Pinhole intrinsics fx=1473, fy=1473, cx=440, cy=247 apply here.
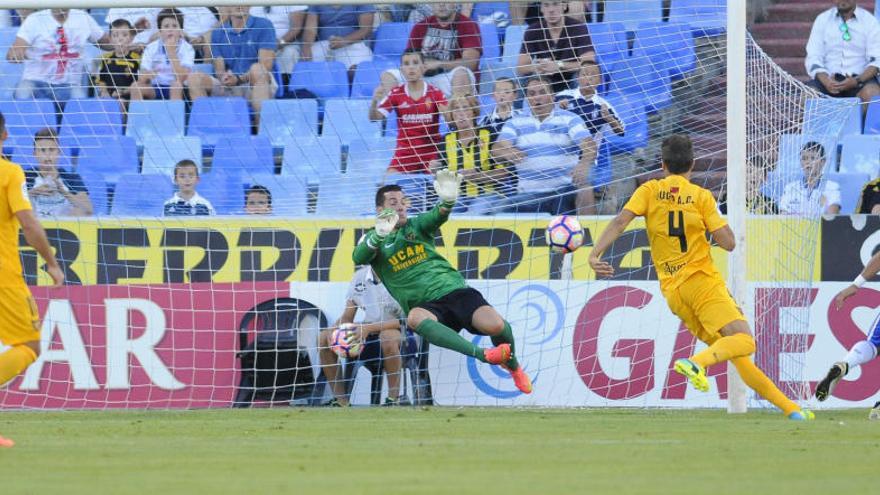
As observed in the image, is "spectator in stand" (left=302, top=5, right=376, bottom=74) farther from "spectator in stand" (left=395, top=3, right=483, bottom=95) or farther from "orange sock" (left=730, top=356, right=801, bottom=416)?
"orange sock" (left=730, top=356, right=801, bottom=416)

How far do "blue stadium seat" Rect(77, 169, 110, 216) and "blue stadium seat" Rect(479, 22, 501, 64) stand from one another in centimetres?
408

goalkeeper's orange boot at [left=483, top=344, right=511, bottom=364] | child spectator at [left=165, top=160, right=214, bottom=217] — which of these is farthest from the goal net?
goalkeeper's orange boot at [left=483, top=344, right=511, bottom=364]

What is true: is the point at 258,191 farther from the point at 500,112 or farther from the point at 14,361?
the point at 14,361

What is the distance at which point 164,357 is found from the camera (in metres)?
14.0

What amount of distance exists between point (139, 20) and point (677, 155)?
8.13m

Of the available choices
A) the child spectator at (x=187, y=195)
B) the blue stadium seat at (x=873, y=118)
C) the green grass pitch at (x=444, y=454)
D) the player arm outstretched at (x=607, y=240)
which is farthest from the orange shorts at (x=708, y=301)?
the blue stadium seat at (x=873, y=118)

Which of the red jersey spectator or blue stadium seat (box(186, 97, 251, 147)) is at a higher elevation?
the red jersey spectator

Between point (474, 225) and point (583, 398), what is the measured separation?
1.94 m

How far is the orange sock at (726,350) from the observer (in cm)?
1066

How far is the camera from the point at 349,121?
1540cm

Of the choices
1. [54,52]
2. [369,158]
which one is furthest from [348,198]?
[54,52]

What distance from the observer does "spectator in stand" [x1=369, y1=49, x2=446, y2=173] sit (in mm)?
14508

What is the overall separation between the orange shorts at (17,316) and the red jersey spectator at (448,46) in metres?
6.73

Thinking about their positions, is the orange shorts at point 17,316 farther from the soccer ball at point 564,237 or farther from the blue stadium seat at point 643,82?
the blue stadium seat at point 643,82
